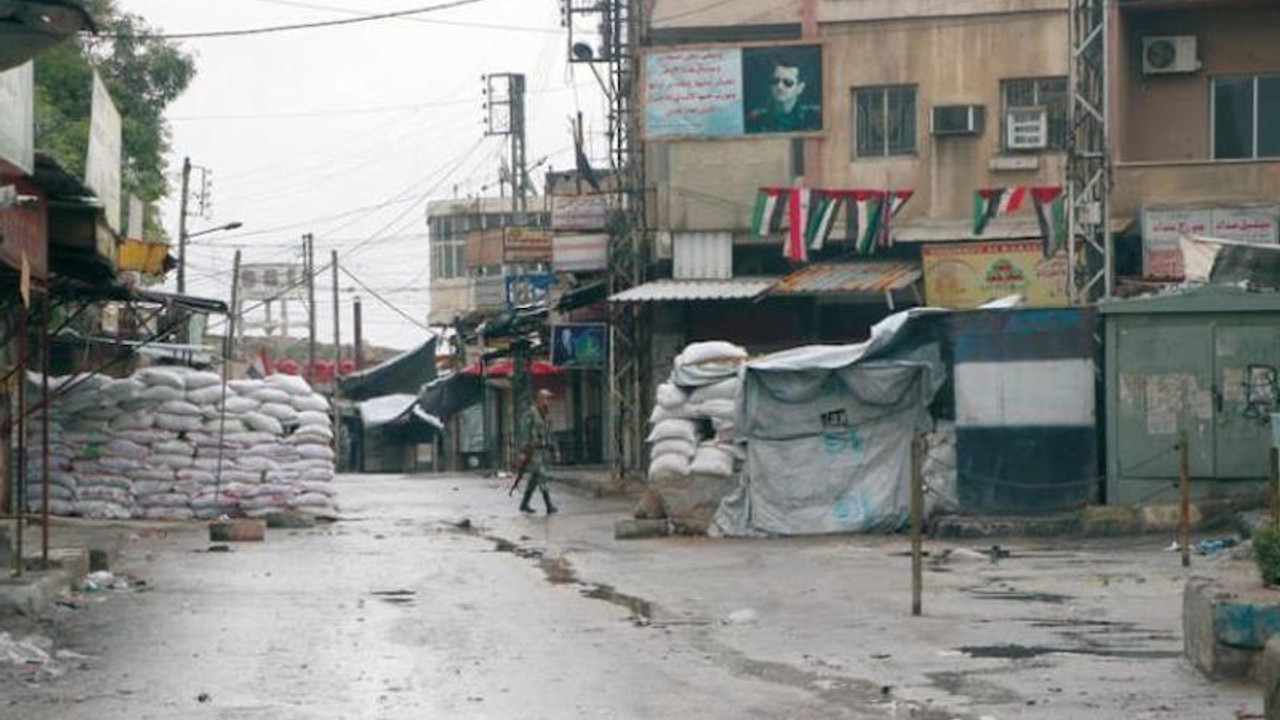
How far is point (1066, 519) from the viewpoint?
74.0 ft

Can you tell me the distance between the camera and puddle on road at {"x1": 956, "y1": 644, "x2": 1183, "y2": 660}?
11984mm

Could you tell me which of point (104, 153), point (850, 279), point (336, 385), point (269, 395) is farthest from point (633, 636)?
point (336, 385)

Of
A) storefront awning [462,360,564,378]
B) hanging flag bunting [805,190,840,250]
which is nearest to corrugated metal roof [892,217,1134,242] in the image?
hanging flag bunting [805,190,840,250]

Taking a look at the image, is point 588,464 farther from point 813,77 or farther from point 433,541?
point 433,541

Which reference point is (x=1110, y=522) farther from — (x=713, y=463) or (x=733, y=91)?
(x=733, y=91)

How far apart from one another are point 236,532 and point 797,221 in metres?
12.8

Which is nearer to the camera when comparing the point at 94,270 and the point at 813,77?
the point at 94,270

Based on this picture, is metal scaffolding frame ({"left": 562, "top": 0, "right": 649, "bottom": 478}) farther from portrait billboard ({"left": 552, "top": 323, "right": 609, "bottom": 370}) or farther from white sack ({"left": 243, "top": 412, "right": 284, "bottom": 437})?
white sack ({"left": 243, "top": 412, "right": 284, "bottom": 437})

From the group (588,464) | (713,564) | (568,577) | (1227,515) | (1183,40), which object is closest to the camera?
(568,577)

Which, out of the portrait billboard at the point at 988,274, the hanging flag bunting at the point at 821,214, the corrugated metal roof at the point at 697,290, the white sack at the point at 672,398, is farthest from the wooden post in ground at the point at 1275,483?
the corrugated metal roof at the point at 697,290

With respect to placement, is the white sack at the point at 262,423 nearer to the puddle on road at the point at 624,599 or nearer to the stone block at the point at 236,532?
the stone block at the point at 236,532

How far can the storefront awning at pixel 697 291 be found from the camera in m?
34.6

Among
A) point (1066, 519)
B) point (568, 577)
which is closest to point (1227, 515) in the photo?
point (1066, 519)

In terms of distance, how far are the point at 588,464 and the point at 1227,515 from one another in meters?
29.7
